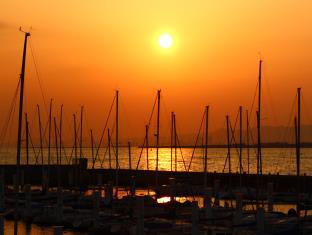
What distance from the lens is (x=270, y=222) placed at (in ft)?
96.2

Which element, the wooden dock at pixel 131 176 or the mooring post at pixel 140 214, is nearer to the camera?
the mooring post at pixel 140 214

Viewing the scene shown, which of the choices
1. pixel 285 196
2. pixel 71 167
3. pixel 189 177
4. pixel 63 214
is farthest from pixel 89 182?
pixel 63 214

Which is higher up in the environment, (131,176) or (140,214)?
(131,176)

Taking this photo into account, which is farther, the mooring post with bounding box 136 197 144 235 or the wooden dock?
the wooden dock

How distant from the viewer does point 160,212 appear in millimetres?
37875

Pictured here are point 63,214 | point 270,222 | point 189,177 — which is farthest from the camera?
point 189,177

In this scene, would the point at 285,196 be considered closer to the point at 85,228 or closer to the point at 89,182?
the point at 85,228

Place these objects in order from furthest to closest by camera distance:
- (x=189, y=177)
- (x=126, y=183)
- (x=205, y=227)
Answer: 1. (x=126, y=183)
2. (x=189, y=177)
3. (x=205, y=227)

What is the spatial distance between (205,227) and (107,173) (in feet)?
156

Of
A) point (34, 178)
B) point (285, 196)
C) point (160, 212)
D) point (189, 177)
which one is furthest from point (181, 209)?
point (34, 178)

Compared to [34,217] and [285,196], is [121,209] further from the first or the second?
[285,196]

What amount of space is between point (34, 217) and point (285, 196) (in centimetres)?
2043

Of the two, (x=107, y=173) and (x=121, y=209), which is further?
(x=107, y=173)

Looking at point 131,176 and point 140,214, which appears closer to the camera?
point 140,214
